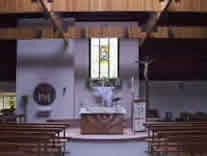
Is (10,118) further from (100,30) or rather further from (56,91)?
(100,30)

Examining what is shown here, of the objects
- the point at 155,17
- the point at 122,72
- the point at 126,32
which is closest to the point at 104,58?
the point at 122,72

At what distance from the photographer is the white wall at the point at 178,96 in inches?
509

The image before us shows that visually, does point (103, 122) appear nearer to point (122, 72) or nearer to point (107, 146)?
point (107, 146)

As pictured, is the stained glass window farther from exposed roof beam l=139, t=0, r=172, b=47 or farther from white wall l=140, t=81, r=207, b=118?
exposed roof beam l=139, t=0, r=172, b=47

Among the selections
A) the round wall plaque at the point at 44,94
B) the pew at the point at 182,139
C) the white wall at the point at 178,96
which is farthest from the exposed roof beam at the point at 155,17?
the white wall at the point at 178,96

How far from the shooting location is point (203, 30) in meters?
9.49

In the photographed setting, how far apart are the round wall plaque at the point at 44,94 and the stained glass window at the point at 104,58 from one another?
4.88ft

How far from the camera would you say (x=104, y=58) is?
11.5m

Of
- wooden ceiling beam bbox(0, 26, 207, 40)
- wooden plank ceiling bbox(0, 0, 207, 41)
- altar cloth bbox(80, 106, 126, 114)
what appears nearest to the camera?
altar cloth bbox(80, 106, 126, 114)

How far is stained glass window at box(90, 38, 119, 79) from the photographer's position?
11.5 m

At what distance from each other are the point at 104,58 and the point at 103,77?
68cm

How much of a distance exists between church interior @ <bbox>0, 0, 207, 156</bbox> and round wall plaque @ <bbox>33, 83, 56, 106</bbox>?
1.2 inches

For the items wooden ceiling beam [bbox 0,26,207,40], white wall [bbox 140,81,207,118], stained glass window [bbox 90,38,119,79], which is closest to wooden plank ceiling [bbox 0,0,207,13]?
wooden ceiling beam [bbox 0,26,207,40]

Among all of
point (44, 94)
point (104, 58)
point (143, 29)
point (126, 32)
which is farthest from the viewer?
point (104, 58)
